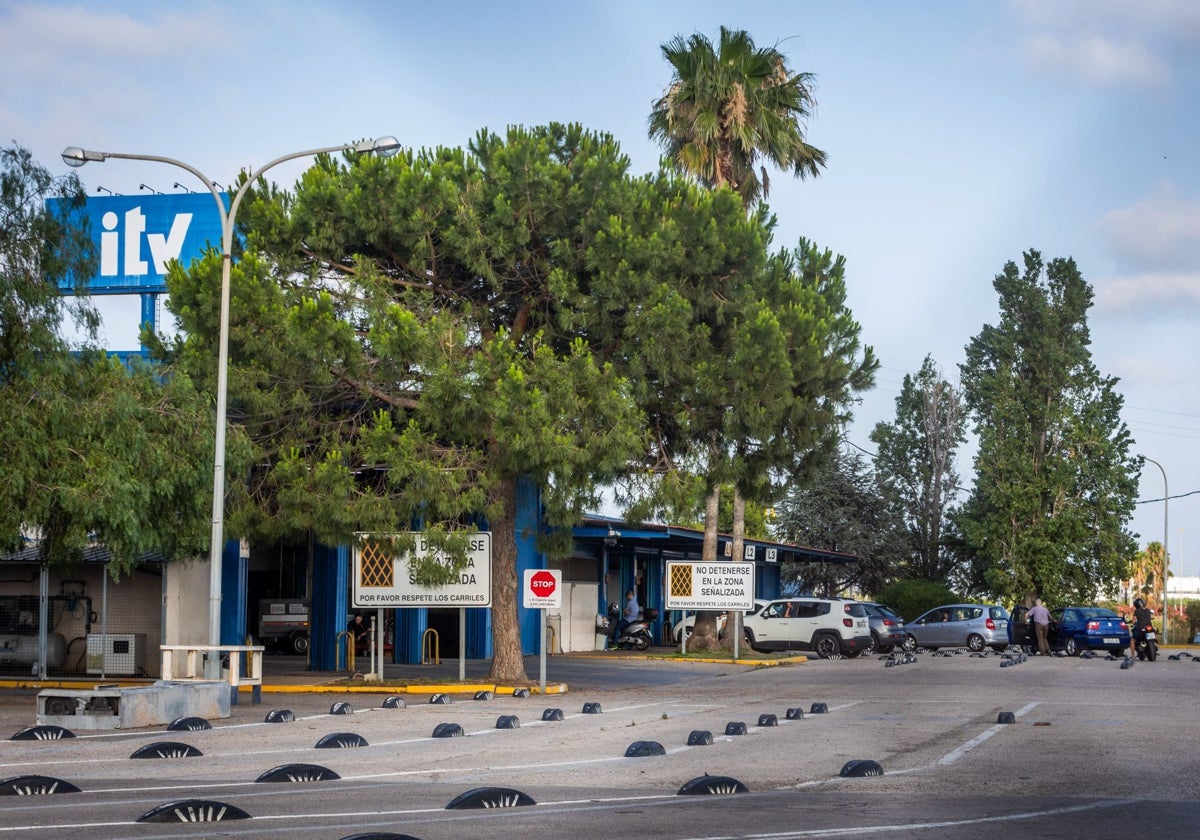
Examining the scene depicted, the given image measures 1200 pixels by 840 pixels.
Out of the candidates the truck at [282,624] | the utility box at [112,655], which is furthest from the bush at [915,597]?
the utility box at [112,655]

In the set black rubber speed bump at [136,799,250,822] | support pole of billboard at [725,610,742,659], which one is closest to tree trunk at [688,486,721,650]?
support pole of billboard at [725,610,742,659]

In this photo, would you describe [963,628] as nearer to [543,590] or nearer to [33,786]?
[543,590]

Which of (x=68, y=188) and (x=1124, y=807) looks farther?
(x=68, y=188)

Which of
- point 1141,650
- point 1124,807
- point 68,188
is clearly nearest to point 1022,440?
point 1141,650

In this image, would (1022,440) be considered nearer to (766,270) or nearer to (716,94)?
(716,94)

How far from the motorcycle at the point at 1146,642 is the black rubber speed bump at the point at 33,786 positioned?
34.2 meters

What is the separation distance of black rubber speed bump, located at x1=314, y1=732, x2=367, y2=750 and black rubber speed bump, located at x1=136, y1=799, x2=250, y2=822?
6398mm

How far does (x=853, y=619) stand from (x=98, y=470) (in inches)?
935

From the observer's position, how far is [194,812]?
29.6 feet

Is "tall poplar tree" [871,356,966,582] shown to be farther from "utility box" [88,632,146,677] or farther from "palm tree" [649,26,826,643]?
"utility box" [88,632,146,677]

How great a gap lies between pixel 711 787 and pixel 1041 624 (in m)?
32.9

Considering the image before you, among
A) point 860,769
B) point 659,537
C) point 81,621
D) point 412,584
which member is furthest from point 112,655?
point 659,537

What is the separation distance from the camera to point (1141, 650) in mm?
39906

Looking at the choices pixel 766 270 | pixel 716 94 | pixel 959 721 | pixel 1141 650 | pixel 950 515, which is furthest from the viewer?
pixel 950 515
